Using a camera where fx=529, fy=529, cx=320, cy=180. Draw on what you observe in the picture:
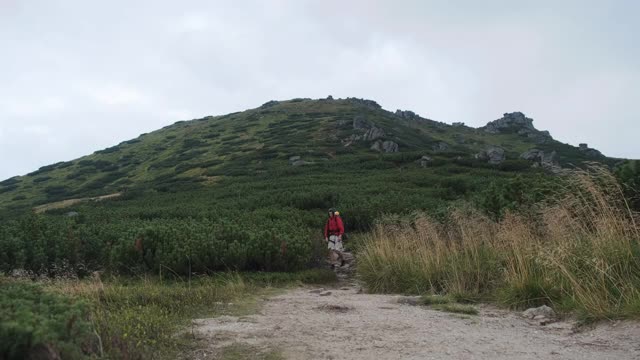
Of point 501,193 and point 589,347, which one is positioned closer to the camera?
point 589,347

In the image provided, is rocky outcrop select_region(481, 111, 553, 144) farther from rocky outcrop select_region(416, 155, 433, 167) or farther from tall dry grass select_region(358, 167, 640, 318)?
tall dry grass select_region(358, 167, 640, 318)

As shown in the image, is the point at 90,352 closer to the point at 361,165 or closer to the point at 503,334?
the point at 503,334

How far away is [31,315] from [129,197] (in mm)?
36184

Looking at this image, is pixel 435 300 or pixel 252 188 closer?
pixel 435 300

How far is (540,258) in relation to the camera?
6699mm

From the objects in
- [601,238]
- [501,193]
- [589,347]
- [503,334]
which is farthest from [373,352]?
[501,193]

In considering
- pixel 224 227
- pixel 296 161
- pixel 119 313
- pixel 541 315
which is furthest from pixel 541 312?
pixel 296 161

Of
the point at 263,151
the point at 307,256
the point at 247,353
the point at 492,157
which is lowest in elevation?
the point at 247,353

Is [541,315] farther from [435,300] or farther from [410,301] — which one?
[410,301]

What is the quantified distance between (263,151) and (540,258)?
45998 millimetres

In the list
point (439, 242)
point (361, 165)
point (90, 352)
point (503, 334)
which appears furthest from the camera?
point (361, 165)

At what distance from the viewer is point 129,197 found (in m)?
37.1

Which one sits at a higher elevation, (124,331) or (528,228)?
(528,228)

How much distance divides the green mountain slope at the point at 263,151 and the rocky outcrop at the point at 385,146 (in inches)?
5.4
